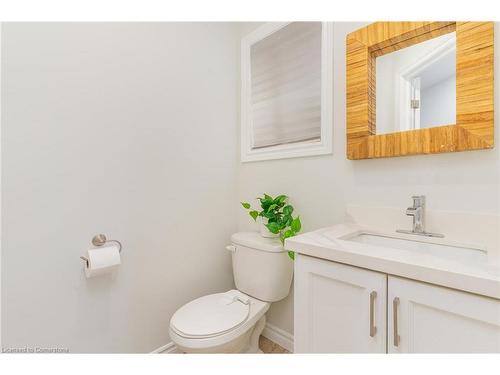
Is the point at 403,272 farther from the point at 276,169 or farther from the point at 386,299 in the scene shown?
the point at 276,169

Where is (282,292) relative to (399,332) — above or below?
below

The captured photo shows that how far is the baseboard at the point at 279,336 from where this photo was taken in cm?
150

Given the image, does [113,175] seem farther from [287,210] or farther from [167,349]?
[167,349]

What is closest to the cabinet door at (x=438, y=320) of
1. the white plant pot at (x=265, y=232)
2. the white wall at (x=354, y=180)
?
the white wall at (x=354, y=180)

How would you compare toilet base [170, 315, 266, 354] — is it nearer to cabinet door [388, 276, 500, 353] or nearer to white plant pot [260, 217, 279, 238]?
white plant pot [260, 217, 279, 238]

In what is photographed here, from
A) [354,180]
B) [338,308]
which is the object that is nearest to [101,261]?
[338,308]

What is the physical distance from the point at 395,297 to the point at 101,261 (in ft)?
3.68

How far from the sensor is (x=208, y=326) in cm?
113

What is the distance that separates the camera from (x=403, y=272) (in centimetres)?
69

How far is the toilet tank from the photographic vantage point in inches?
52.6

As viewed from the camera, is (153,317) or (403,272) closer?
(403,272)

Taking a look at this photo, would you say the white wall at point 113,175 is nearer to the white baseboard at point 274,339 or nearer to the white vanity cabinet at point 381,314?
the white baseboard at point 274,339
